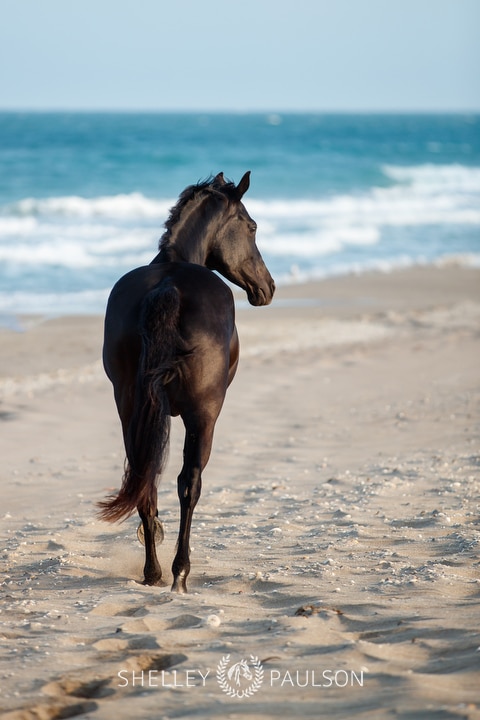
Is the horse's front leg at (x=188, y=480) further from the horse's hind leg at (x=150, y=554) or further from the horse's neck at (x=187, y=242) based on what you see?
the horse's neck at (x=187, y=242)

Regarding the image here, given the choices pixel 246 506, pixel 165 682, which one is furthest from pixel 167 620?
pixel 246 506

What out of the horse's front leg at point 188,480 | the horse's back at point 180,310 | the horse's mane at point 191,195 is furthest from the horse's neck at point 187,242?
the horse's front leg at point 188,480

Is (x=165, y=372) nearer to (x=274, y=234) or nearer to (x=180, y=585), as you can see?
(x=180, y=585)

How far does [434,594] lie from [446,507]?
1.63m

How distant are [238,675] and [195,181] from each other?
108 ft

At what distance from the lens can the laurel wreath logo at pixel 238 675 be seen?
2934 mm

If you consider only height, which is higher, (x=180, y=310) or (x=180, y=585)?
(x=180, y=310)

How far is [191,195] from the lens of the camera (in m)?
4.92

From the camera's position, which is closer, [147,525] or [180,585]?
[180,585]

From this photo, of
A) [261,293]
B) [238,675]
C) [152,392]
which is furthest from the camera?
[261,293]

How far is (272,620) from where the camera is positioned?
3.65 metres

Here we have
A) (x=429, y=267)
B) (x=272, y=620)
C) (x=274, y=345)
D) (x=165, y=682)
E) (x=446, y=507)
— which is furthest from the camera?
(x=429, y=267)

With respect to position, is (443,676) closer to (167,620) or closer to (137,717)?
(137,717)

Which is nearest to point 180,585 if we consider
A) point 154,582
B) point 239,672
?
point 154,582
